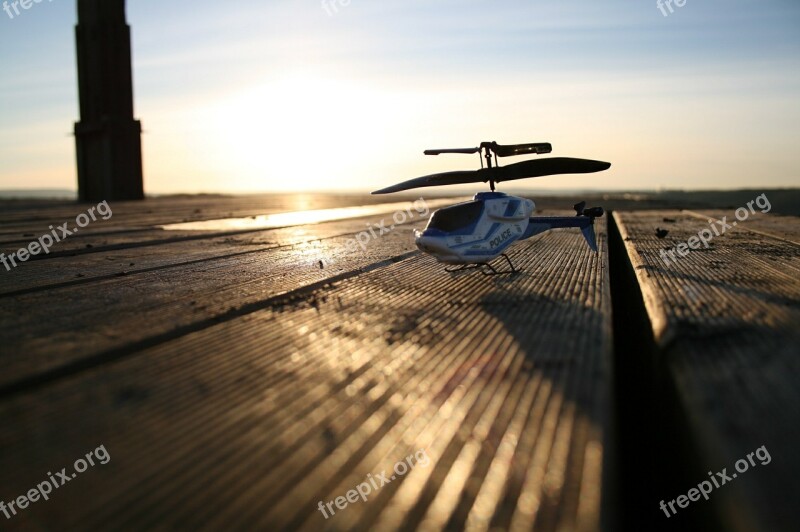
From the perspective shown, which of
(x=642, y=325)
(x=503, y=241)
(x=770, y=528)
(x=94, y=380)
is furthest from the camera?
(x=503, y=241)

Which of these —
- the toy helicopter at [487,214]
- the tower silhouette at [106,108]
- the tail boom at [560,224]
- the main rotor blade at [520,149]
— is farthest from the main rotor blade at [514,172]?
the tower silhouette at [106,108]

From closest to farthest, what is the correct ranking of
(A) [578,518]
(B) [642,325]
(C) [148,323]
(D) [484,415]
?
(A) [578,518] < (D) [484,415] < (C) [148,323] < (B) [642,325]

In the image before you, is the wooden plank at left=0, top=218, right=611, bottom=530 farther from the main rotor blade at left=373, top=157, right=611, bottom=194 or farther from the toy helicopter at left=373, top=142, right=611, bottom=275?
the main rotor blade at left=373, top=157, right=611, bottom=194

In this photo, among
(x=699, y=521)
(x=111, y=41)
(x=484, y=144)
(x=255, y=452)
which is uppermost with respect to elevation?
(x=111, y=41)

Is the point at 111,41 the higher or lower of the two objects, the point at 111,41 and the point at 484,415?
the higher

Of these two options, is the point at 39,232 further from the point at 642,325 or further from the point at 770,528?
the point at 770,528

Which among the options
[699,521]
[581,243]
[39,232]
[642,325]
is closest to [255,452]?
[699,521]

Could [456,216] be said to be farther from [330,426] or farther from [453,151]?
[330,426]
